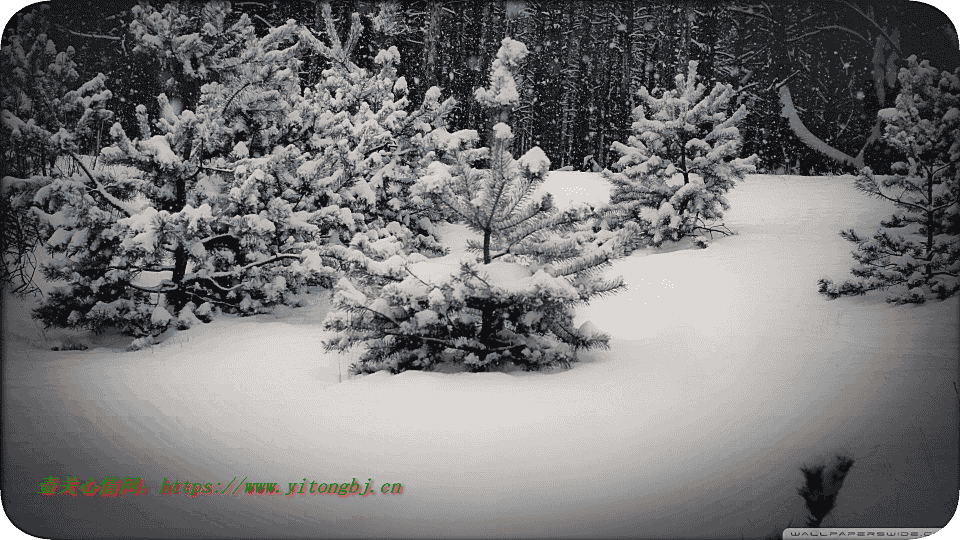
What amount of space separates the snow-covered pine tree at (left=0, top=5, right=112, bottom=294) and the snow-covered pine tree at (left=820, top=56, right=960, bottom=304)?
6.37 meters

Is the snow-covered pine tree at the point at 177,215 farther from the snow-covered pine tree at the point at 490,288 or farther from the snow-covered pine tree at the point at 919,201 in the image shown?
the snow-covered pine tree at the point at 919,201

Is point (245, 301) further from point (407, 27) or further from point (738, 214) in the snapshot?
point (738, 214)

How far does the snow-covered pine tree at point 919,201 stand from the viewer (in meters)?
4.39

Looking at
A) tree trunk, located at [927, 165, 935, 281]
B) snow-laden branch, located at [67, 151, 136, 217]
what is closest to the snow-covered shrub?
snow-laden branch, located at [67, 151, 136, 217]

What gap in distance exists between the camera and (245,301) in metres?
7.32

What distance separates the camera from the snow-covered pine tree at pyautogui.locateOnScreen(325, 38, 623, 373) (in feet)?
13.5

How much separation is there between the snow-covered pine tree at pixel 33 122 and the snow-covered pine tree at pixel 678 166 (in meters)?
→ 7.77

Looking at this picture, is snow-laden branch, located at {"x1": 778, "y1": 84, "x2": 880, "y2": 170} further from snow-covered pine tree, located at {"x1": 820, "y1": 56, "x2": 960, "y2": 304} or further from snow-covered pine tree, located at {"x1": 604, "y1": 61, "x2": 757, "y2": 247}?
snow-covered pine tree, located at {"x1": 820, "y1": 56, "x2": 960, "y2": 304}

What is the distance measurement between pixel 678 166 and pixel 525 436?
28.1 feet

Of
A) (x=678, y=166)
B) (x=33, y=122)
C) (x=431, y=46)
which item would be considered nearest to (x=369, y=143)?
(x=431, y=46)

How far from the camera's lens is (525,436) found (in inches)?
120

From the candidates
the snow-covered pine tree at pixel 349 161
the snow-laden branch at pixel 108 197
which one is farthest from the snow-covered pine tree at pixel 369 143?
the snow-laden branch at pixel 108 197

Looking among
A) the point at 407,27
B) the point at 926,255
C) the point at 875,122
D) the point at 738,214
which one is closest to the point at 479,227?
the point at 407,27

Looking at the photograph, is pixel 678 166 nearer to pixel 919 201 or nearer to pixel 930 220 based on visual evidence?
pixel 919 201
